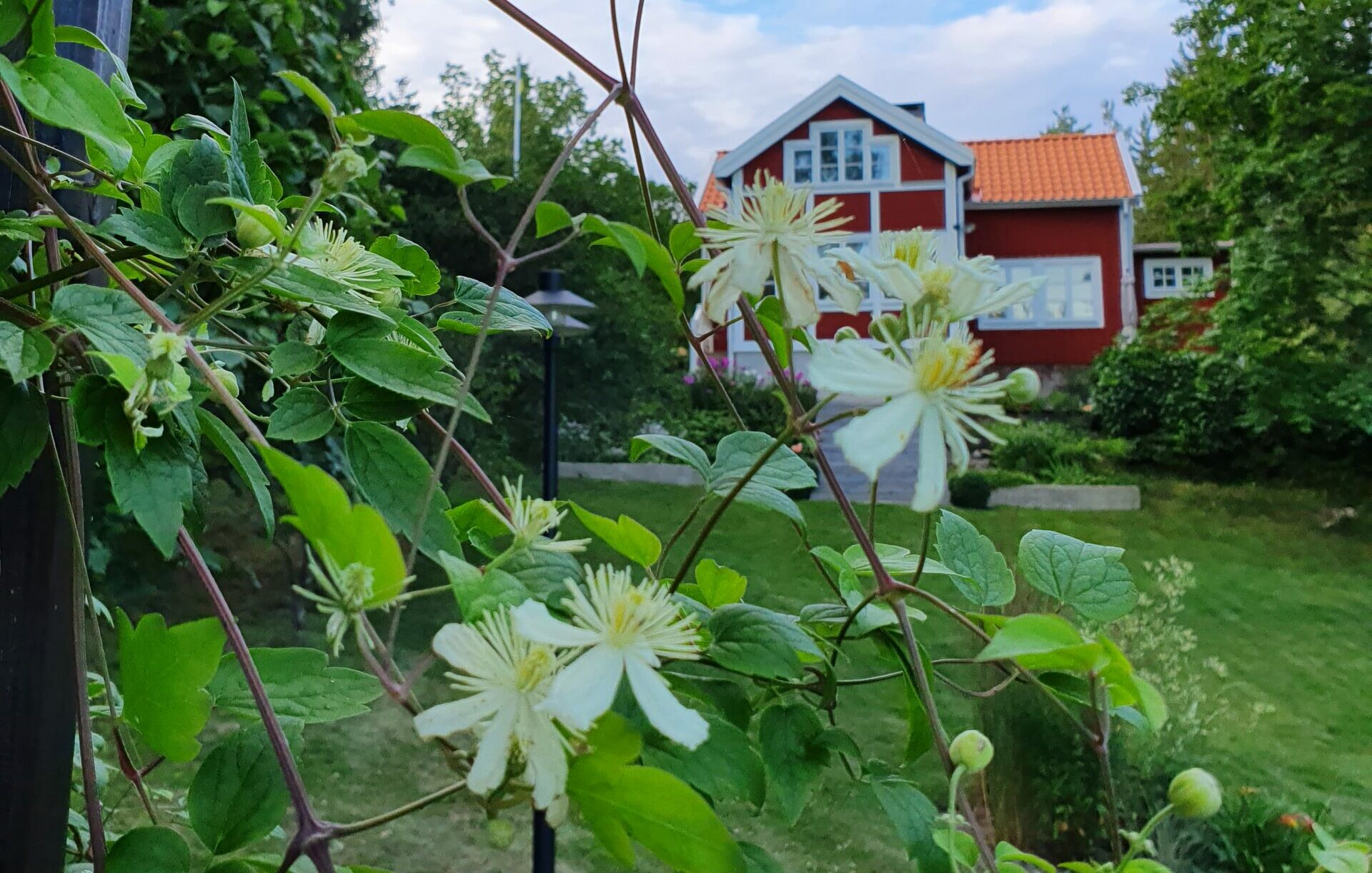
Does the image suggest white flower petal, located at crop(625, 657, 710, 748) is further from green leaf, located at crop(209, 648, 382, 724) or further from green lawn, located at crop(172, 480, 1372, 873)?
green lawn, located at crop(172, 480, 1372, 873)

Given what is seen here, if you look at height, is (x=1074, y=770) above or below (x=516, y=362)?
below

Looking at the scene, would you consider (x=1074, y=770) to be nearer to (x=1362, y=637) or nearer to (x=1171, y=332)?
(x=1362, y=637)

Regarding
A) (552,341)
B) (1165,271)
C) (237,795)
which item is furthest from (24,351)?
(1165,271)

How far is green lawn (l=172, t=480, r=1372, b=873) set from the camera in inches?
59.1

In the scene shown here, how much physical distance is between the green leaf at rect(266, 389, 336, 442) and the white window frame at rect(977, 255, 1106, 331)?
4.14 metres

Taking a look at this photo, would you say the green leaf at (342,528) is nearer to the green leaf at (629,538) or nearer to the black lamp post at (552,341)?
the green leaf at (629,538)

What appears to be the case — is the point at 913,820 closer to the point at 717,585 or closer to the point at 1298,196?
the point at 717,585

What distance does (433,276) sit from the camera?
31cm

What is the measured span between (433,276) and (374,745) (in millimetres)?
1642

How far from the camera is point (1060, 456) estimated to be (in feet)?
11.8

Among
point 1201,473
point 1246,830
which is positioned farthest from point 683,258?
point 1201,473

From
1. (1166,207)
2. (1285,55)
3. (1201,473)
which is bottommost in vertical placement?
(1201,473)

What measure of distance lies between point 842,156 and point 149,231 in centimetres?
428

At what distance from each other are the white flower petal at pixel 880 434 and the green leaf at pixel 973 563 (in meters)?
0.11
